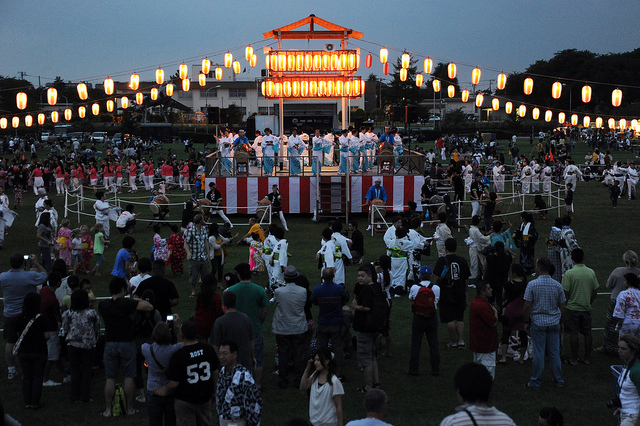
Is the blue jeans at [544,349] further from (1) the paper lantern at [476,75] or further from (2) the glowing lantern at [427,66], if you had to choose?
(2) the glowing lantern at [427,66]

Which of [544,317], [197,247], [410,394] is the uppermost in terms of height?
[197,247]

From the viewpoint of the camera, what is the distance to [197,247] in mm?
12719

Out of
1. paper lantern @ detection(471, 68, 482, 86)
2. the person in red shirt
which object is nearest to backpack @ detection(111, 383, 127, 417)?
the person in red shirt

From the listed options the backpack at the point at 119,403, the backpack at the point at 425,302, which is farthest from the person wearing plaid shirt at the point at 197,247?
the backpack at the point at 425,302

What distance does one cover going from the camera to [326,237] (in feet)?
38.2

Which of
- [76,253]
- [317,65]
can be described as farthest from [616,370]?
[317,65]

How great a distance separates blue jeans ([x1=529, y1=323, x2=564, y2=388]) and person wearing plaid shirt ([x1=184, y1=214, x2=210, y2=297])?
671 centimetres

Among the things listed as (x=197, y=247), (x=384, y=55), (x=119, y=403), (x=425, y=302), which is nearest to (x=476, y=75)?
(x=384, y=55)

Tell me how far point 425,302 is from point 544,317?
1538 millimetres

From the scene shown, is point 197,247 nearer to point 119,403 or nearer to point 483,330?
point 119,403

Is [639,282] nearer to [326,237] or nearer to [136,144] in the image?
[326,237]

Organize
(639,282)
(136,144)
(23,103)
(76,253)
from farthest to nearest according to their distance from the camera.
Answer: (136,144) → (23,103) → (76,253) → (639,282)

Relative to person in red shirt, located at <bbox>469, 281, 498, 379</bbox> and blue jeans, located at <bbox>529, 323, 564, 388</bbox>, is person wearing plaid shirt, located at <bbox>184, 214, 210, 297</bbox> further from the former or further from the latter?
blue jeans, located at <bbox>529, 323, 564, 388</bbox>

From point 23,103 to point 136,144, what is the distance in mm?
29967
